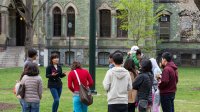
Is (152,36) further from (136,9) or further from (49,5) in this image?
(49,5)

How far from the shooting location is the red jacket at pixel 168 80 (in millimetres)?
13477

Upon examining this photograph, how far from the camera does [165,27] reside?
169 ft

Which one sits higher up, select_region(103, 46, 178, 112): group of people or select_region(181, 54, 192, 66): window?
select_region(103, 46, 178, 112): group of people

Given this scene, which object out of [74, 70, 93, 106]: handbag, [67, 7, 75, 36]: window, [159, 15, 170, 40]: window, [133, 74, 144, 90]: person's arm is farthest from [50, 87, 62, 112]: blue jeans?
[159, 15, 170, 40]: window

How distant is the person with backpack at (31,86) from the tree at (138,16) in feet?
105

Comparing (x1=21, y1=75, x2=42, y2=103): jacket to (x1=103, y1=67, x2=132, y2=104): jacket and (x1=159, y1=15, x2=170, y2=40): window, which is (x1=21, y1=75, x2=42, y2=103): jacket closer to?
(x1=103, y1=67, x2=132, y2=104): jacket

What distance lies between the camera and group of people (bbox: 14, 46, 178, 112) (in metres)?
11.5

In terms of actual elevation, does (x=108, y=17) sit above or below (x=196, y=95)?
above

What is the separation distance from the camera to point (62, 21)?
1981 inches

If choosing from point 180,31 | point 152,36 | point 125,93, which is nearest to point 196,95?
point 125,93

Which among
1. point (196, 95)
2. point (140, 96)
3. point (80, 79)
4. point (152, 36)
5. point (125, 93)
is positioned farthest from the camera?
point (152, 36)

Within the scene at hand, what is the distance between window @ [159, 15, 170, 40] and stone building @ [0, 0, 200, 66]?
12cm

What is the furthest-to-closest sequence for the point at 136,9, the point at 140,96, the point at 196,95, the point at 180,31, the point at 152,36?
1. the point at 180,31
2. the point at 152,36
3. the point at 136,9
4. the point at 196,95
5. the point at 140,96

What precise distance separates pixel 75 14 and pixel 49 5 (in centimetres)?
248
